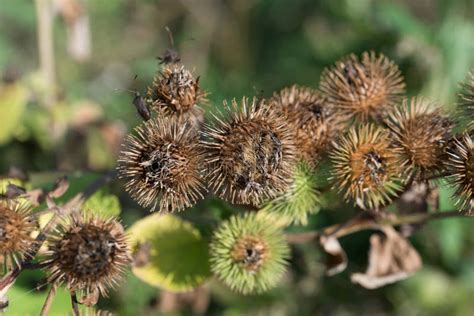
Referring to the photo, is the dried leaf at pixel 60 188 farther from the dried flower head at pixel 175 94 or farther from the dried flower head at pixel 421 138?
the dried flower head at pixel 421 138

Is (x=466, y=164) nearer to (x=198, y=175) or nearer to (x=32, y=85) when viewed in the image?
(x=198, y=175)

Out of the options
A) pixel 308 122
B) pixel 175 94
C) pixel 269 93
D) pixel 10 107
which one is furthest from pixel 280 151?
pixel 269 93

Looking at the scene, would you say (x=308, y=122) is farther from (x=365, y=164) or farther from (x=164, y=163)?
(x=164, y=163)

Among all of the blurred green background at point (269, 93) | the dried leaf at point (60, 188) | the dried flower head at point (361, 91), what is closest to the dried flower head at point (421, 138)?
the dried flower head at point (361, 91)

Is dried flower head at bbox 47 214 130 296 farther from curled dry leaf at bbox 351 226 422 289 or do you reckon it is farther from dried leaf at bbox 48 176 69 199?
curled dry leaf at bbox 351 226 422 289

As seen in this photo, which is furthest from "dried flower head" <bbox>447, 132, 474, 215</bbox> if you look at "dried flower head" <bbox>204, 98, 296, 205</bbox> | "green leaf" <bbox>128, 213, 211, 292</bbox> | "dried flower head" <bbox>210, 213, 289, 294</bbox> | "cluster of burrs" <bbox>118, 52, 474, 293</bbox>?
"green leaf" <bbox>128, 213, 211, 292</bbox>
